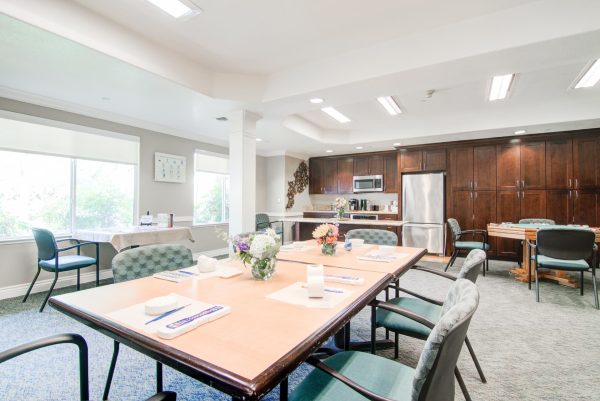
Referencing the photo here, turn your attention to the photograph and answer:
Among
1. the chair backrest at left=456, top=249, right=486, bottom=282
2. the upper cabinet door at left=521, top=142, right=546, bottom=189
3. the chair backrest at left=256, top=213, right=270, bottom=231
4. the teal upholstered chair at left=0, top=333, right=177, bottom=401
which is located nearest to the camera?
the teal upholstered chair at left=0, top=333, right=177, bottom=401

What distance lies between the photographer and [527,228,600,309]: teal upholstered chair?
317cm

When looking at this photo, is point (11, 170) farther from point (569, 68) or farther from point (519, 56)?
point (569, 68)

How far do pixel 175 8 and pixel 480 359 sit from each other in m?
3.51

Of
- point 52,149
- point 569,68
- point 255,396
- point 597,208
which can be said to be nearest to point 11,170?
point 52,149

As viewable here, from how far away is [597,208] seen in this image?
16.3 feet

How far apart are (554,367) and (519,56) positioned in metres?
2.41

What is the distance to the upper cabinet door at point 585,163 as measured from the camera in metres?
4.98

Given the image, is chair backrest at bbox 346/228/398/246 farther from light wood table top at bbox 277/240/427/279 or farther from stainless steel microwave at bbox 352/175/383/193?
stainless steel microwave at bbox 352/175/383/193

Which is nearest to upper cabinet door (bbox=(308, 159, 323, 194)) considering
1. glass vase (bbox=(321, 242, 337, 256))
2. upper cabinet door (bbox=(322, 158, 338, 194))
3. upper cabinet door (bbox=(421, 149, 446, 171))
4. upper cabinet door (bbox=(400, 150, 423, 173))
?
upper cabinet door (bbox=(322, 158, 338, 194))

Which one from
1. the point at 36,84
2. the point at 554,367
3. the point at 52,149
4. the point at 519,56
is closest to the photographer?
Result: the point at 554,367

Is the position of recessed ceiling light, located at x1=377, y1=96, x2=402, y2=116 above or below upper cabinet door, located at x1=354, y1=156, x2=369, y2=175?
above

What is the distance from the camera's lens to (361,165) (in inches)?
289

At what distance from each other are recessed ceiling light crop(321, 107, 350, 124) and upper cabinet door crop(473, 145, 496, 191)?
106 inches

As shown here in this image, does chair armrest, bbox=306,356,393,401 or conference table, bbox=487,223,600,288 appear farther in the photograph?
conference table, bbox=487,223,600,288
